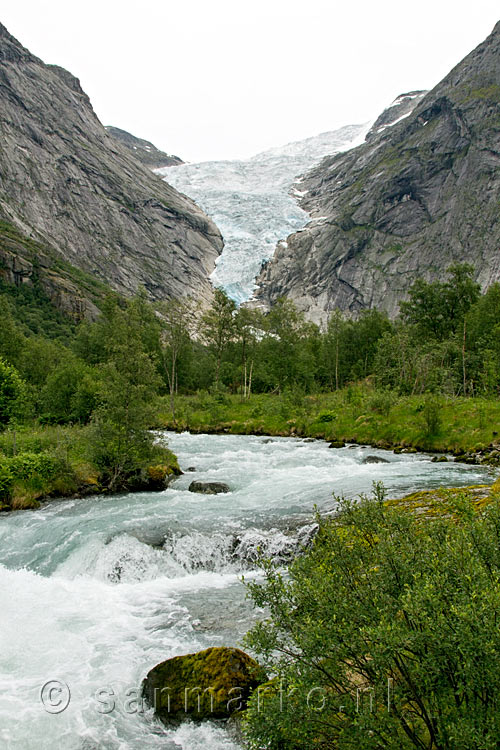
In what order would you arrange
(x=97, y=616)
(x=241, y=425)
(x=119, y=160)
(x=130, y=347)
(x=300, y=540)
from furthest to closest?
(x=119, y=160), (x=241, y=425), (x=130, y=347), (x=300, y=540), (x=97, y=616)

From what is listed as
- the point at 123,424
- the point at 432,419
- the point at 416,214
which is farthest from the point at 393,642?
the point at 416,214

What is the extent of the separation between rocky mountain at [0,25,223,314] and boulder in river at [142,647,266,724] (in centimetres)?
10879

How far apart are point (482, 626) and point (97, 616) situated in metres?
8.64

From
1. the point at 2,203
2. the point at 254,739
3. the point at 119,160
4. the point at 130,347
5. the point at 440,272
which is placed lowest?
the point at 254,739

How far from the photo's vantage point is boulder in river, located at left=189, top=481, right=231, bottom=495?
18.0m

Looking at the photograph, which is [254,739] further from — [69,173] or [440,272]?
[69,173]

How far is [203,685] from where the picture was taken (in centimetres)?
637

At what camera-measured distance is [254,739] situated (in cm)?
400

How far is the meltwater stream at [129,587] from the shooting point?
6664 millimetres

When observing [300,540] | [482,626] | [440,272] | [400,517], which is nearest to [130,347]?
[300,540]

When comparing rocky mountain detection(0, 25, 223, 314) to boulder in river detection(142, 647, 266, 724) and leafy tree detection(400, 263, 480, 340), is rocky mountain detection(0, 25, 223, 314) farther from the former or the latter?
boulder in river detection(142, 647, 266, 724)

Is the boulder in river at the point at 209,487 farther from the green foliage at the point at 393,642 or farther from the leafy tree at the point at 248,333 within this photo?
the leafy tree at the point at 248,333

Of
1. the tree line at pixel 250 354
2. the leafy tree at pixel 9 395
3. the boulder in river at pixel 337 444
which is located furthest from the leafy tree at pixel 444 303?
the leafy tree at pixel 9 395

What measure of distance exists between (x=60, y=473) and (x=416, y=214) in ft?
499
